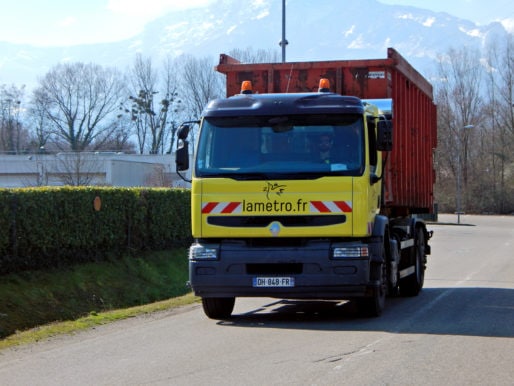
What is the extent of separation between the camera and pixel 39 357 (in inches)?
389

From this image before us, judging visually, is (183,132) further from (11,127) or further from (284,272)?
(11,127)

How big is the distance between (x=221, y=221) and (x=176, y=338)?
5.57 feet

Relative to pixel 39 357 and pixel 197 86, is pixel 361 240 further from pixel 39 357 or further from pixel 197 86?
pixel 197 86

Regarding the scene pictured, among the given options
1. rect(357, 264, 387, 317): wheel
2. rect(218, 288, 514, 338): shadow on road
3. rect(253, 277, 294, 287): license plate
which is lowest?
rect(218, 288, 514, 338): shadow on road

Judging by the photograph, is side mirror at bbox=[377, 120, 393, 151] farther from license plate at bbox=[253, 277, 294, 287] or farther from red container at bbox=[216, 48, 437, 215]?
license plate at bbox=[253, 277, 294, 287]

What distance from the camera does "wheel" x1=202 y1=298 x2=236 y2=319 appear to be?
1270 centimetres

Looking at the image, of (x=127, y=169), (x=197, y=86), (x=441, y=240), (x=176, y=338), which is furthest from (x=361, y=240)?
(x=197, y=86)

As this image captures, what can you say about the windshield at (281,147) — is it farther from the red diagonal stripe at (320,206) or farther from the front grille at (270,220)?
the front grille at (270,220)

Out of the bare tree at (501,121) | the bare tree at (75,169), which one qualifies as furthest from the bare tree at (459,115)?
the bare tree at (75,169)

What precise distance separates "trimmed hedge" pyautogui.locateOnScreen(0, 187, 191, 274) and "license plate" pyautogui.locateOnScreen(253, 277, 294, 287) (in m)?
6.36

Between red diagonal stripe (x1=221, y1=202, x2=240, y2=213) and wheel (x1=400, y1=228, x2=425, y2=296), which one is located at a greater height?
red diagonal stripe (x1=221, y1=202, x2=240, y2=213)

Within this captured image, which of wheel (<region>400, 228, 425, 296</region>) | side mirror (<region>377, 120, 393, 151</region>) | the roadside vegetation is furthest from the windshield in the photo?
wheel (<region>400, 228, 425, 296</region>)

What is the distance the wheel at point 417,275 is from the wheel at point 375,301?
10.5ft

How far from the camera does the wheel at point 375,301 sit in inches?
484
